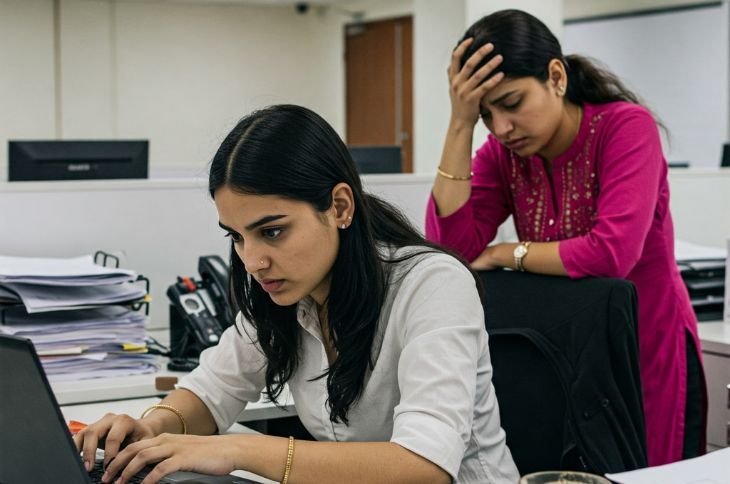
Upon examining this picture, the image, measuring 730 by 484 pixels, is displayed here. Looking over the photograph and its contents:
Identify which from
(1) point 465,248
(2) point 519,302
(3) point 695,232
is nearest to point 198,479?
(2) point 519,302

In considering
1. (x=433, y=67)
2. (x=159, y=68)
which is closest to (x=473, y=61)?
(x=433, y=67)

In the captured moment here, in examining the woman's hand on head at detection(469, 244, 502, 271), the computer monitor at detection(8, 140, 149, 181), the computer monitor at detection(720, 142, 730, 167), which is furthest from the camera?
the computer monitor at detection(720, 142, 730, 167)

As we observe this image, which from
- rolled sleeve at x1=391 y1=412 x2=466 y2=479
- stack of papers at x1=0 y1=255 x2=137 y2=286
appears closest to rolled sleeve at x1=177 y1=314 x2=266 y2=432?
rolled sleeve at x1=391 y1=412 x2=466 y2=479

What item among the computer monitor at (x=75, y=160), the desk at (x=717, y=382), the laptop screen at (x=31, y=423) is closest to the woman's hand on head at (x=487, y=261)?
the desk at (x=717, y=382)

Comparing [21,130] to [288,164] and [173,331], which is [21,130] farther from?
[288,164]

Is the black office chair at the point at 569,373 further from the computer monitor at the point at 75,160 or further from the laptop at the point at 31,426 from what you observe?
the computer monitor at the point at 75,160

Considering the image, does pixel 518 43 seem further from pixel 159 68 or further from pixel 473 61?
pixel 159 68

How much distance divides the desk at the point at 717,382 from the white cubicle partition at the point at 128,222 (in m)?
0.84

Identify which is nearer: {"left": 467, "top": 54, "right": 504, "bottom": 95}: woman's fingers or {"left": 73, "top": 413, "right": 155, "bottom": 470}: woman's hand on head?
{"left": 73, "top": 413, "right": 155, "bottom": 470}: woman's hand on head

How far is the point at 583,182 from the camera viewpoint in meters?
1.97

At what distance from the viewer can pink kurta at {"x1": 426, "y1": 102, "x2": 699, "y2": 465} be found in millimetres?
1848

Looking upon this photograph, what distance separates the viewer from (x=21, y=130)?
9.02 m

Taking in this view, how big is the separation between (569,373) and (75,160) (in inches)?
72.7

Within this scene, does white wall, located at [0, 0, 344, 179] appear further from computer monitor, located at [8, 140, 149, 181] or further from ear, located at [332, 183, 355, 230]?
ear, located at [332, 183, 355, 230]
